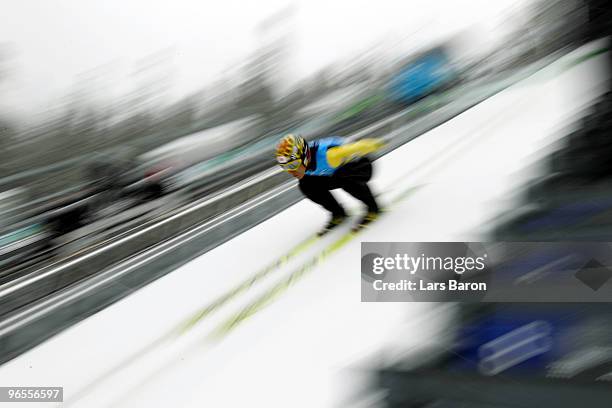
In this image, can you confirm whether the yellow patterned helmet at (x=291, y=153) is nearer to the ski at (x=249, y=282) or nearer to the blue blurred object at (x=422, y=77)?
the ski at (x=249, y=282)

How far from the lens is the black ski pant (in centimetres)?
289

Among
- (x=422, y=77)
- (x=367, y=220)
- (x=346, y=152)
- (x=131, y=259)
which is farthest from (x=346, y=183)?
(x=422, y=77)

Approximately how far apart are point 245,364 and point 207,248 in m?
1.37

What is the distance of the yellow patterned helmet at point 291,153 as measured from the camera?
275 cm

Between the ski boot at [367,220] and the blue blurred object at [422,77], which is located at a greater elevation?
the blue blurred object at [422,77]

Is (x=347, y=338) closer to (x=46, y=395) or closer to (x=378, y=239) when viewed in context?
(x=378, y=239)

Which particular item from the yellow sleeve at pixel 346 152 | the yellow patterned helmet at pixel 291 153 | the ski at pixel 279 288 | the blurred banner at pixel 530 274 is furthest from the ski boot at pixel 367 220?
the blurred banner at pixel 530 274

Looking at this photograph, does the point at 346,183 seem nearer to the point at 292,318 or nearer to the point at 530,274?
the point at 292,318

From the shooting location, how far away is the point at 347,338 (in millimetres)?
2094

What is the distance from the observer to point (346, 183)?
2.90 meters

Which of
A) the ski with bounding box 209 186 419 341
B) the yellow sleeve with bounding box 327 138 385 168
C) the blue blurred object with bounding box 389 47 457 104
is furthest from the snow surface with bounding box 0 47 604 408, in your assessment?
the blue blurred object with bounding box 389 47 457 104

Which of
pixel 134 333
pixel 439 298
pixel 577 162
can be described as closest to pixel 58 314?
pixel 134 333

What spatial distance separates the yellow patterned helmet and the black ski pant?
0.16 meters

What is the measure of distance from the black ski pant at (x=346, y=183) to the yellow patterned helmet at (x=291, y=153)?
0.52ft
